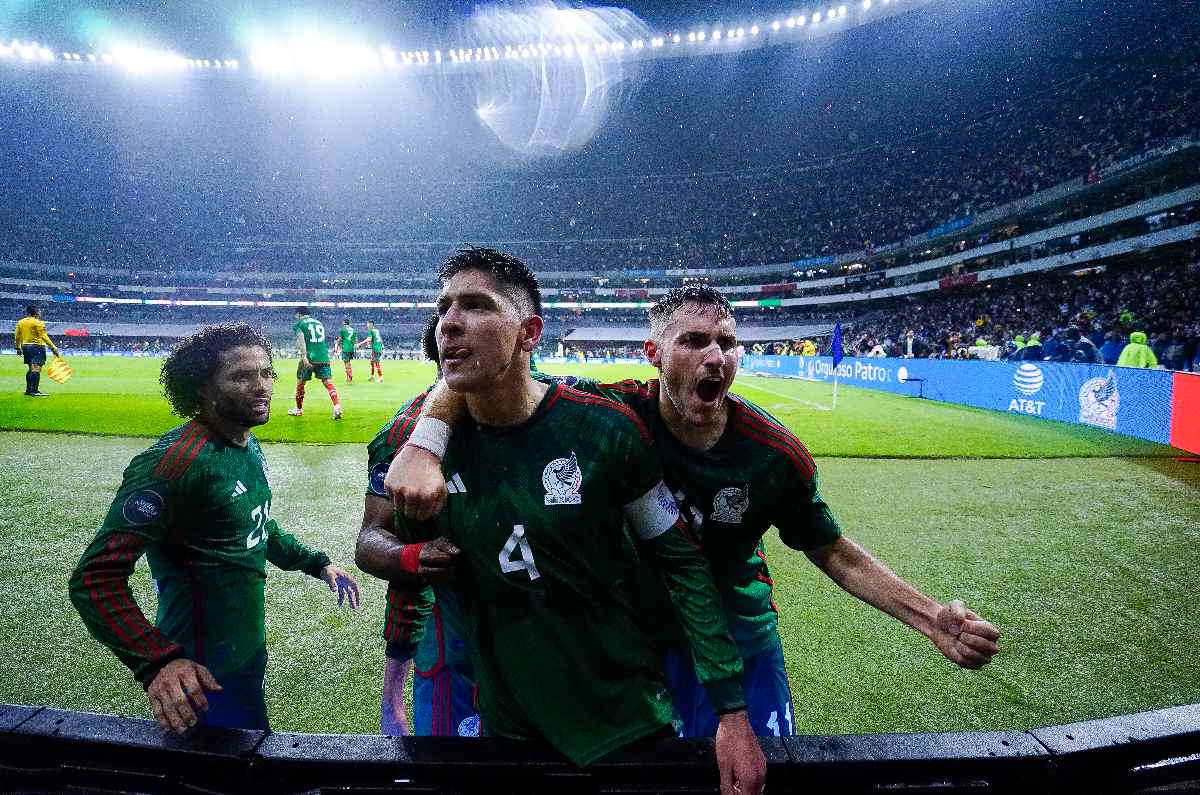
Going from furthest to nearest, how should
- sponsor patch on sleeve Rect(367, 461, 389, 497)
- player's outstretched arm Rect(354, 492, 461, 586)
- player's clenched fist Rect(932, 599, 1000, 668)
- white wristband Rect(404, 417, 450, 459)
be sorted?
sponsor patch on sleeve Rect(367, 461, 389, 497) < player's clenched fist Rect(932, 599, 1000, 668) < white wristband Rect(404, 417, 450, 459) < player's outstretched arm Rect(354, 492, 461, 586)

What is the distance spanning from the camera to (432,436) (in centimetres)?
174

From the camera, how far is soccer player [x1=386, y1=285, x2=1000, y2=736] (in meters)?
2.31

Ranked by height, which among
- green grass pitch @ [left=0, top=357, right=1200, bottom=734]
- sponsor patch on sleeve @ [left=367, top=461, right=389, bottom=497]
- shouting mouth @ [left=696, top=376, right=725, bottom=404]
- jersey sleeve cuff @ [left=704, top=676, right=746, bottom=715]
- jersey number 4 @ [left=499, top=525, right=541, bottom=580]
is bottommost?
green grass pitch @ [left=0, top=357, right=1200, bottom=734]

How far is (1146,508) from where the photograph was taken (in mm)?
7004

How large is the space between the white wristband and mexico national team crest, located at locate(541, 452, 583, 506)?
325 mm

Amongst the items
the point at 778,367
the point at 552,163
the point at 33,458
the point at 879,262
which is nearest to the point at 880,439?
the point at 33,458

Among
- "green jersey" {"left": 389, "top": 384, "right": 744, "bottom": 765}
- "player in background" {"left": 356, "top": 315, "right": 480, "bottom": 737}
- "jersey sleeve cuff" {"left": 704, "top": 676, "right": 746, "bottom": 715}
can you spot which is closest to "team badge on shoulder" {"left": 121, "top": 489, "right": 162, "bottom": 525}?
"player in background" {"left": 356, "top": 315, "right": 480, "bottom": 737}

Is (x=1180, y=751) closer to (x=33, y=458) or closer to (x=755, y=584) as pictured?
(x=755, y=584)

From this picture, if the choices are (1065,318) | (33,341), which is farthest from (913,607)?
(1065,318)

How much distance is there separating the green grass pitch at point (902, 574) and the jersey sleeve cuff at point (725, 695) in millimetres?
1738

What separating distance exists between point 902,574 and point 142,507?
211 inches

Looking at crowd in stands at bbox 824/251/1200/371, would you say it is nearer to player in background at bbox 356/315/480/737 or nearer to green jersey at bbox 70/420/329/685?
player in background at bbox 356/315/480/737

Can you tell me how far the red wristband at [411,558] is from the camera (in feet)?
5.20

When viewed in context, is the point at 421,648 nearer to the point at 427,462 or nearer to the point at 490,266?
the point at 427,462
